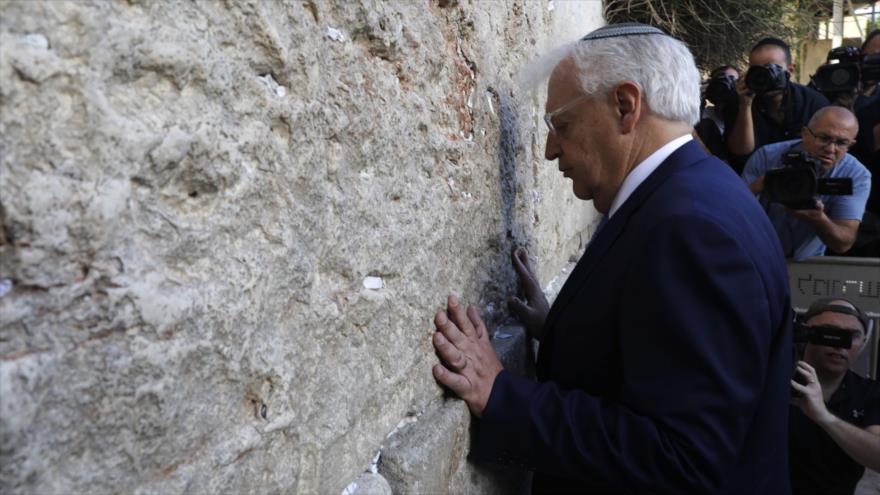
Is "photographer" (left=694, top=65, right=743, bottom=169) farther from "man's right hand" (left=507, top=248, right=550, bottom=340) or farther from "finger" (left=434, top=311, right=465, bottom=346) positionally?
"finger" (left=434, top=311, right=465, bottom=346)

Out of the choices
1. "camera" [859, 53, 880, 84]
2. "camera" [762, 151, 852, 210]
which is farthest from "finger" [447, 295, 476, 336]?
"camera" [859, 53, 880, 84]

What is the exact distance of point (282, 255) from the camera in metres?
0.96

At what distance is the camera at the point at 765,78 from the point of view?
358 centimetres

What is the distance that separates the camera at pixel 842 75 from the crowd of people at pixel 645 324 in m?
2.86

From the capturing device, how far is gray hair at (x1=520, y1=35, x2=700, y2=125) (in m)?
1.41

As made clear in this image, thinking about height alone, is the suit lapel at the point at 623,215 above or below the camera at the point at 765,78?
above

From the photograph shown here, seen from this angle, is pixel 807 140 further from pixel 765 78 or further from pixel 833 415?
pixel 833 415

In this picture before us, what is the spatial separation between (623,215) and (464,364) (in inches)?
16.7

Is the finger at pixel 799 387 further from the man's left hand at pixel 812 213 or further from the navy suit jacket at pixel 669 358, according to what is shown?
the man's left hand at pixel 812 213

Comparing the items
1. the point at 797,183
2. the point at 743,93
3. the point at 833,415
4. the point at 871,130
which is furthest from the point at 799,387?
the point at 871,130

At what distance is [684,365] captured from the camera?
1169 mm

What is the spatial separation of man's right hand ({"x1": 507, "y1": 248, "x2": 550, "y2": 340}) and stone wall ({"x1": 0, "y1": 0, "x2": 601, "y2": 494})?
0.53 meters

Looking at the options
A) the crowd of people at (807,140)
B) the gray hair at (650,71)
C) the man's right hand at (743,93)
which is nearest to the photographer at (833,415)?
the crowd of people at (807,140)

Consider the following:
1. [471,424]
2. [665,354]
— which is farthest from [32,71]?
[471,424]
